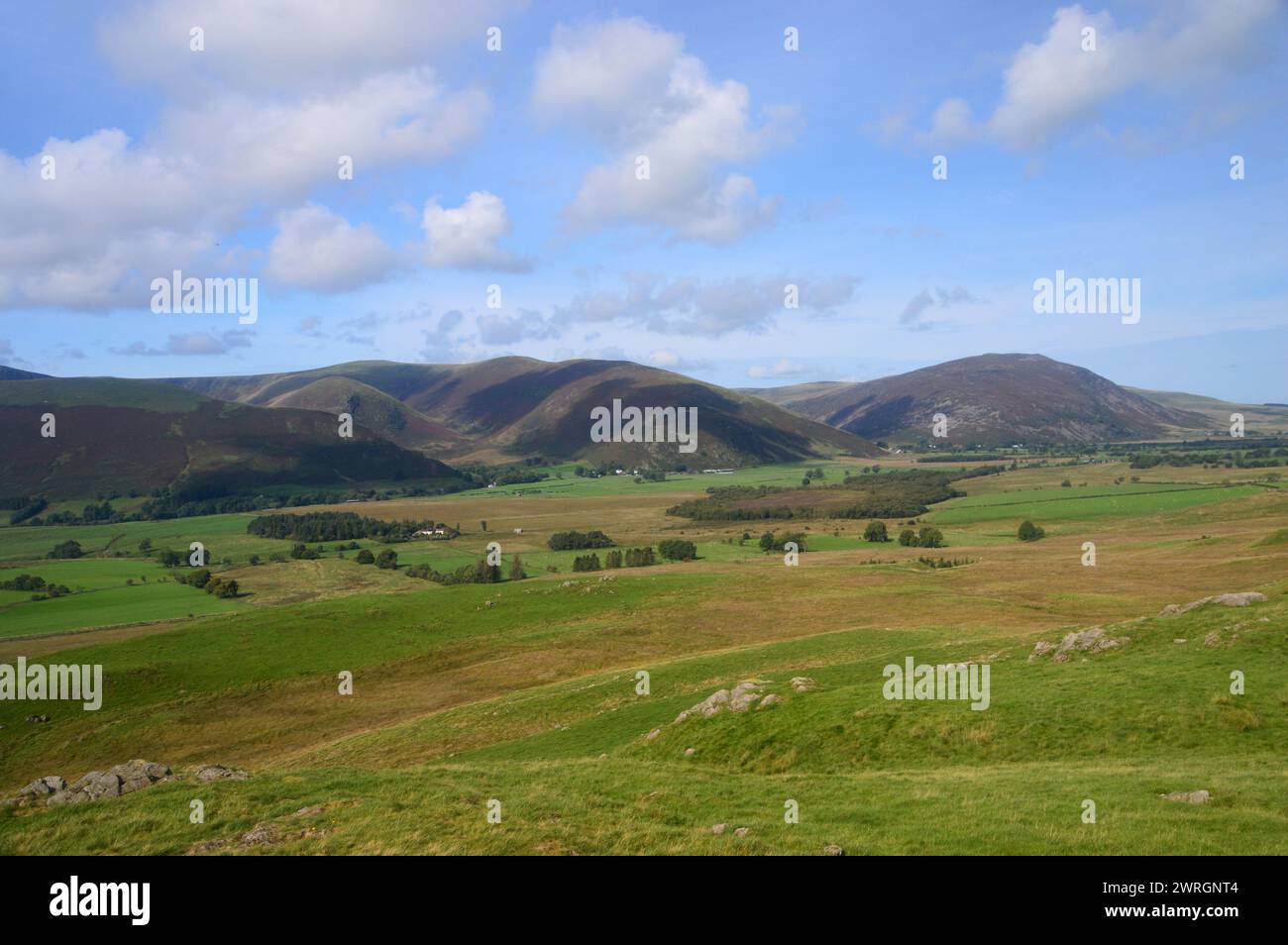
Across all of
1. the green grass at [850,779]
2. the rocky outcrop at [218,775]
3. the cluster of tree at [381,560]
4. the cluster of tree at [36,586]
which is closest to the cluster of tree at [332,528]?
the cluster of tree at [381,560]

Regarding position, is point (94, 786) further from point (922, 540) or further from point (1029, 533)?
point (1029, 533)

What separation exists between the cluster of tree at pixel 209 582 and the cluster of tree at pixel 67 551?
48151 millimetres

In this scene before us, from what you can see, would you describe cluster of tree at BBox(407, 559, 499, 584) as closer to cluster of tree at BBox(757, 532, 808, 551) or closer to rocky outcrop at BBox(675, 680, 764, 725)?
cluster of tree at BBox(757, 532, 808, 551)

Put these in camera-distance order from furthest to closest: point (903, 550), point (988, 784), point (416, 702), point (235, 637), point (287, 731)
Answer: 1. point (903, 550)
2. point (235, 637)
3. point (416, 702)
4. point (287, 731)
5. point (988, 784)

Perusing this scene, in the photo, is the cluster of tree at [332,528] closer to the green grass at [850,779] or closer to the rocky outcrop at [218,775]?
the green grass at [850,779]

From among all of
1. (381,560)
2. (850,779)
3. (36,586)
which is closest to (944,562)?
(850,779)

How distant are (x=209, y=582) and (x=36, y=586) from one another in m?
24.9

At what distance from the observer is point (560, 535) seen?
142 metres

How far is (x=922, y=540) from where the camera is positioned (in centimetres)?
12400

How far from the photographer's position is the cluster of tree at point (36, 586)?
9706cm

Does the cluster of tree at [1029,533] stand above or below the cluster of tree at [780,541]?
above

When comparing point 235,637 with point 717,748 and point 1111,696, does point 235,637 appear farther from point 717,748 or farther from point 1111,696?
point 1111,696
